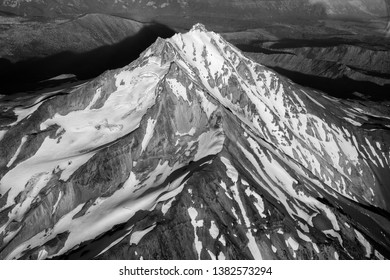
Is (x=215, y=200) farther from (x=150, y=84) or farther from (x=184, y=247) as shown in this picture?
(x=150, y=84)

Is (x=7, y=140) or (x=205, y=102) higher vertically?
(x=205, y=102)

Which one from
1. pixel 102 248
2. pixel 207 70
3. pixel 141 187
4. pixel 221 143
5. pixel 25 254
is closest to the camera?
pixel 102 248

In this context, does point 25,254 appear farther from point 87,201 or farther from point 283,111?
point 283,111

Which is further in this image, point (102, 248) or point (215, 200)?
point (215, 200)
